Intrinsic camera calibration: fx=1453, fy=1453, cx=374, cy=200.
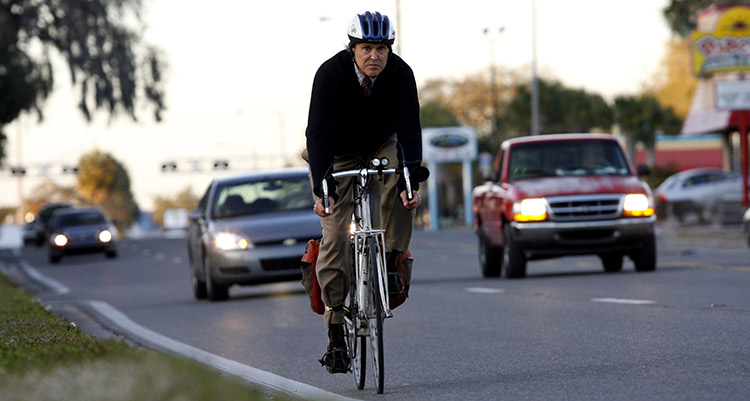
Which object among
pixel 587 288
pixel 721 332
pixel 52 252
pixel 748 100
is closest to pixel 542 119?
pixel 748 100

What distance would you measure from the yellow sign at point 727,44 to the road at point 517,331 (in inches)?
881

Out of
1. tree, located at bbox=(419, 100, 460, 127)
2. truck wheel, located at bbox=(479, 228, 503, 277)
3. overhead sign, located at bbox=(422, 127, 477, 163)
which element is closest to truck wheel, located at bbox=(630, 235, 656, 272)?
truck wheel, located at bbox=(479, 228, 503, 277)

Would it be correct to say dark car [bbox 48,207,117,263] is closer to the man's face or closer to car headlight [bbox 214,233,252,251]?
car headlight [bbox 214,233,252,251]

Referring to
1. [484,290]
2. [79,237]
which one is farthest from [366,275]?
[79,237]

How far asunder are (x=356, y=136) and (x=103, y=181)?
13911cm

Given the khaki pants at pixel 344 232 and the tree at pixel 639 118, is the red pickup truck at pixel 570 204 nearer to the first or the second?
the khaki pants at pixel 344 232

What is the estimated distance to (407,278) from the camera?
7.73 metres

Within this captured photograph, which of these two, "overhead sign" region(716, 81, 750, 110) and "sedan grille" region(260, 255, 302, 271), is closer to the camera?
"sedan grille" region(260, 255, 302, 271)

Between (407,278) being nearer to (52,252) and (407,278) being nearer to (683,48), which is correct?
(52,252)

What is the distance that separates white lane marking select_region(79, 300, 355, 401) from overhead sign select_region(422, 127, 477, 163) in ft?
197

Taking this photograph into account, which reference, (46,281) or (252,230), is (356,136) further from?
(46,281)

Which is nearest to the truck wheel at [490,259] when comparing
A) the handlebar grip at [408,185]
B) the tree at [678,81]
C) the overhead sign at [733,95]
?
the handlebar grip at [408,185]

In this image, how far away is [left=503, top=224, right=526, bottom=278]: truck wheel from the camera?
17578 mm

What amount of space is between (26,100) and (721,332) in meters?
34.0
